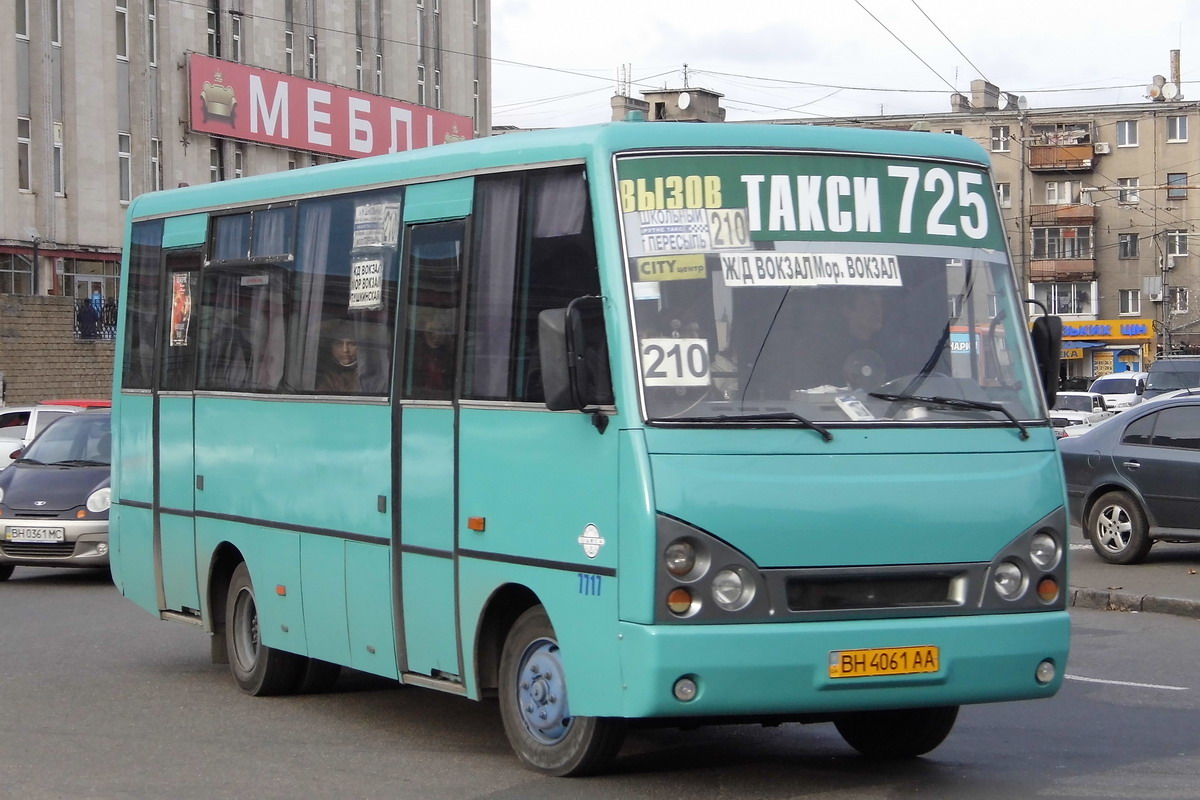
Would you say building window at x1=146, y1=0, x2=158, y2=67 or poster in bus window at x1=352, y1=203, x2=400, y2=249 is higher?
building window at x1=146, y1=0, x2=158, y2=67

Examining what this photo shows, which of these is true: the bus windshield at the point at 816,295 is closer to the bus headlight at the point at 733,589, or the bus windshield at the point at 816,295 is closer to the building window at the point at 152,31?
the bus headlight at the point at 733,589

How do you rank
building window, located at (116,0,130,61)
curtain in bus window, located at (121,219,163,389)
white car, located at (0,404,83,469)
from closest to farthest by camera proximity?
curtain in bus window, located at (121,219,163,389)
white car, located at (0,404,83,469)
building window, located at (116,0,130,61)

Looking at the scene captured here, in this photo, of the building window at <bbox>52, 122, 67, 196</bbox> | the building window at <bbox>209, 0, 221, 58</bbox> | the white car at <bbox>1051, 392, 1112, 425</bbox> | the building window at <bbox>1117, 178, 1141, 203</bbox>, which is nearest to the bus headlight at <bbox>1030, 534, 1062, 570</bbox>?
the white car at <bbox>1051, 392, 1112, 425</bbox>

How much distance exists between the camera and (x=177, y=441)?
11.0 metres

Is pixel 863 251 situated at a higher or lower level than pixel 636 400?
higher

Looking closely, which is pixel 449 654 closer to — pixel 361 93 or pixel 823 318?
pixel 823 318

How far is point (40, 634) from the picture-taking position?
13047 millimetres

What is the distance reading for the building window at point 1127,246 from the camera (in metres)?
90.4

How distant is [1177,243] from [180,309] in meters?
85.0

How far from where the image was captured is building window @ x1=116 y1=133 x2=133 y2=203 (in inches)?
1941

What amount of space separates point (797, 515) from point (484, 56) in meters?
64.2

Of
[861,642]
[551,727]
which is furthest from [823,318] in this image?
[551,727]

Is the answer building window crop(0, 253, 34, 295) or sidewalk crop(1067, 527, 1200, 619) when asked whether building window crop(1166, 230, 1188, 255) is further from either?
sidewalk crop(1067, 527, 1200, 619)

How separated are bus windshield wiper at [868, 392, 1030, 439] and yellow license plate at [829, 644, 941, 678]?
99 centimetres
